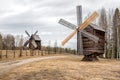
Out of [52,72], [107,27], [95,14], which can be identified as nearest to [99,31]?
[95,14]

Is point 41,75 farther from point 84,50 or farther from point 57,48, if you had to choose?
point 57,48

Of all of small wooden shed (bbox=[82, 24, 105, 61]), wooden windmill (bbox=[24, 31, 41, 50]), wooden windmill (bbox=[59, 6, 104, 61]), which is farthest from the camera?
wooden windmill (bbox=[24, 31, 41, 50])

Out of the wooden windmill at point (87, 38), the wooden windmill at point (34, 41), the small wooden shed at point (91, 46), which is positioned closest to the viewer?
the wooden windmill at point (87, 38)

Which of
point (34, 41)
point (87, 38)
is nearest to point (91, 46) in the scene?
point (87, 38)

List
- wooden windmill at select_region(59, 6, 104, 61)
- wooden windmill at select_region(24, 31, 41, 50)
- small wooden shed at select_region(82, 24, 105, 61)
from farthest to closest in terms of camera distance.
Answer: wooden windmill at select_region(24, 31, 41, 50) < small wooden shed at select_region(82, 24, 105, 61) < wooden windmill at select_region(59, 6, 104, 61)

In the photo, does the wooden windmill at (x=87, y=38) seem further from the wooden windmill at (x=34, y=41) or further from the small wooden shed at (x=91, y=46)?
the wooden windmill at (x=34, y=41)

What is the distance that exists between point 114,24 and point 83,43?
3688cm

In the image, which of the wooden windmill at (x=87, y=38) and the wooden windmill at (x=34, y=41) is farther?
the wooden windmill at (x=34, y=41)

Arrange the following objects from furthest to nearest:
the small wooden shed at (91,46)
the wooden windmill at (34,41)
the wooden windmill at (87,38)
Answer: the wooden windmill at (34,41), the small wooden shed at (91,46), the wooden windmill at (87,38)

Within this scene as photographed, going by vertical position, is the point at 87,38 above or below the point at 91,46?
above

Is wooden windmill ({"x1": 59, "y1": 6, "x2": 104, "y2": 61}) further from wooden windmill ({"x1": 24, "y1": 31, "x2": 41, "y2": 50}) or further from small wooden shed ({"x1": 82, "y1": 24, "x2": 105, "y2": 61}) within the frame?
wooden windmill ({"x1": 24, "y1": 31, "x2": 41, "y2": 50})

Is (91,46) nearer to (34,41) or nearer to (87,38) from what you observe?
(87,38)

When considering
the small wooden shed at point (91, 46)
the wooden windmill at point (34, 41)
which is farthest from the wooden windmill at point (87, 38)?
the wooden windmill at point (34, 41)

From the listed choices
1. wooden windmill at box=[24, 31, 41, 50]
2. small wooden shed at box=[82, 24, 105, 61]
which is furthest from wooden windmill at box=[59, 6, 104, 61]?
wooden windmill at box=[24, 31, 41, 50]
